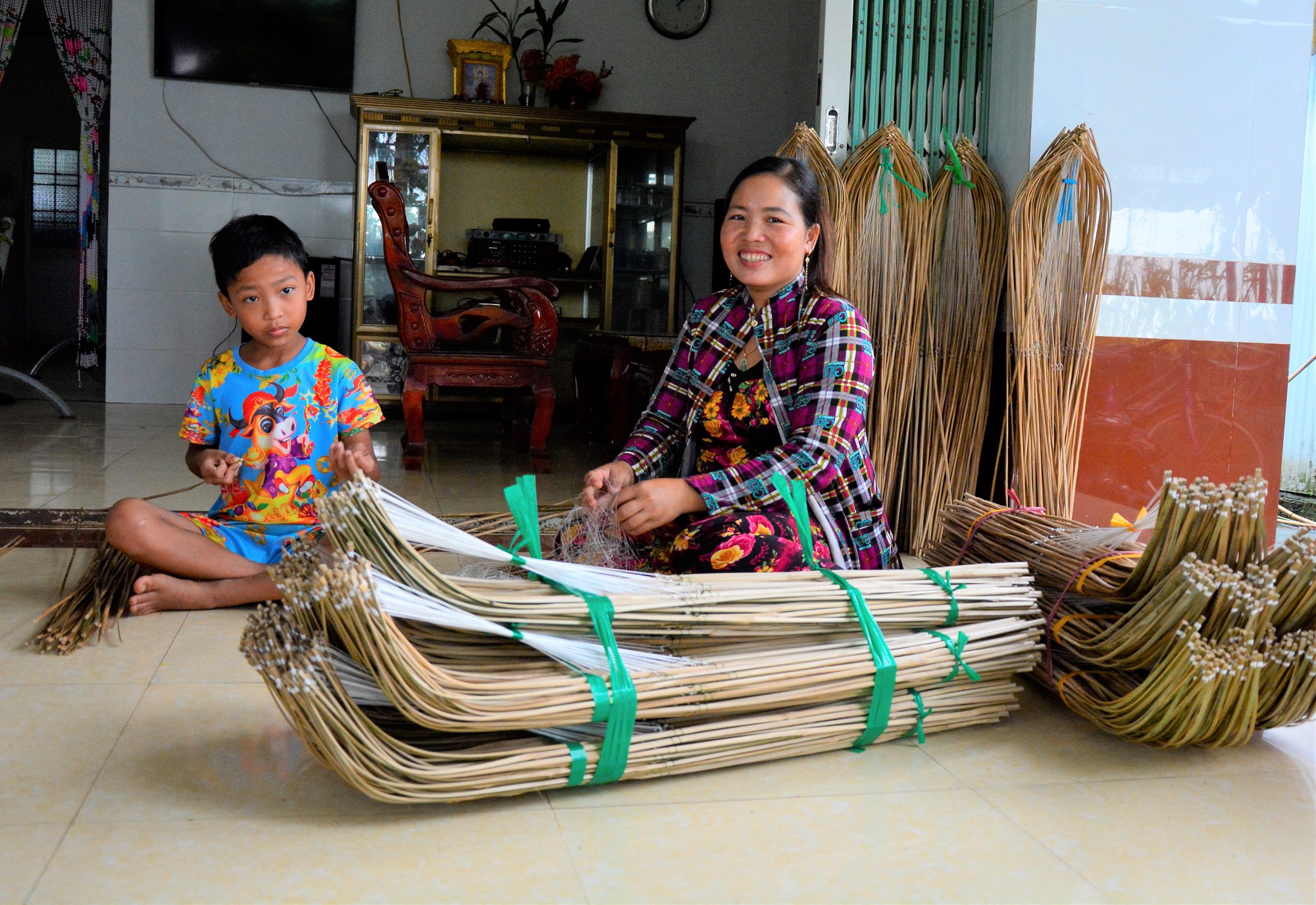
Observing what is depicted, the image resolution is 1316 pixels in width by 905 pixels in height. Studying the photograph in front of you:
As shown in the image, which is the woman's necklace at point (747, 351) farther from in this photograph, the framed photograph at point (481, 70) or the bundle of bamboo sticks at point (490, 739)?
the framed photograph at point (481, 70)

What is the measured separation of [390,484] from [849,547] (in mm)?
2253

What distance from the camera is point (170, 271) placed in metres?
6.54

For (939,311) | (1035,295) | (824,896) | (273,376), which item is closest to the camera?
(824,896)

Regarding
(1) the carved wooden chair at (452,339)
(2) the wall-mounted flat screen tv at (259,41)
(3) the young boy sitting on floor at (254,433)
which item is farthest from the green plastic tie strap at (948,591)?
(2) the wall-mounted flat screen tv at (259,41)

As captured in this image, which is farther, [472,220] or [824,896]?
[472,220]

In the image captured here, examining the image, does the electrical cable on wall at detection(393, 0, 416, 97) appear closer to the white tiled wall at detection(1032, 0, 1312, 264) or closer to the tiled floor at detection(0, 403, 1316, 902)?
the white tiled wall at detection(1032, 0, 1312, 264)

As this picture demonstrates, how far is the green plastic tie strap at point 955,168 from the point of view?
112 inches

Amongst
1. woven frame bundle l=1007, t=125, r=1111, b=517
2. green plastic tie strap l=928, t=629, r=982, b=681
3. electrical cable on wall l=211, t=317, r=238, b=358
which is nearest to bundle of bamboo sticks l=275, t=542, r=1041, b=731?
green plastic tie strap l=928, t=629, r=982, b=681

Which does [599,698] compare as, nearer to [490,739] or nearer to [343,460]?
[490,739]

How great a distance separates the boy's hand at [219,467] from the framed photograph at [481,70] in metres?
4.67

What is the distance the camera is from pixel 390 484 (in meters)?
3.78

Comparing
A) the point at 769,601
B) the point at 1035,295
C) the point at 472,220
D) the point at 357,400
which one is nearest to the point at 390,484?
the point at 357,400

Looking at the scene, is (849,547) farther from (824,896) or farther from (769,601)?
(824,896)

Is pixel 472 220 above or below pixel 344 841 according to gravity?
above
